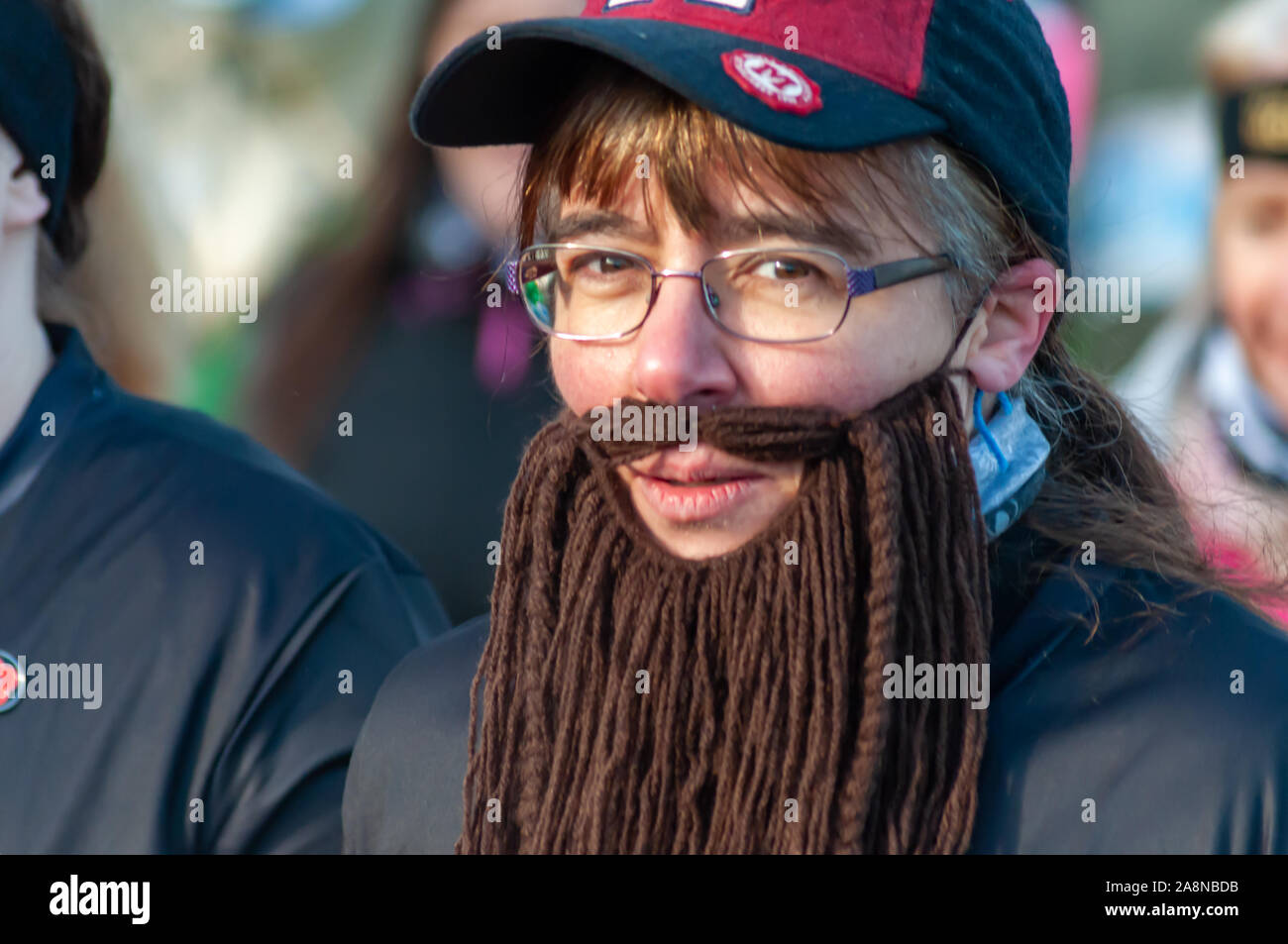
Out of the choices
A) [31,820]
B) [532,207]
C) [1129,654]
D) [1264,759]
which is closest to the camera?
[1264,759]

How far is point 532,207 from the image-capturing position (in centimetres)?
214

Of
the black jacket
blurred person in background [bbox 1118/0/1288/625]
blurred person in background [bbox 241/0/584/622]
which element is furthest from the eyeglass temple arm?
blurred person in background [bbox 1118/0/1288/625]

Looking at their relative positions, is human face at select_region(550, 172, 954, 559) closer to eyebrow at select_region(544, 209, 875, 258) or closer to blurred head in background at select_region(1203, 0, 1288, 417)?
eyebrow at select_region(544, 209, 875, 258)

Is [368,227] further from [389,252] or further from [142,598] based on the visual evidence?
[142,598]

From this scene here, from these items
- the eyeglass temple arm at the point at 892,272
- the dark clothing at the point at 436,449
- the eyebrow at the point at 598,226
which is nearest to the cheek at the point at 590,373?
the eyebrow at the point at 598,226

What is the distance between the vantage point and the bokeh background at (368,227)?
14.1 ft

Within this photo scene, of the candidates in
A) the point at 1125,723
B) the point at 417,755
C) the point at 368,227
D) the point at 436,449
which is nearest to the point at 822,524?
the point at 1125,723

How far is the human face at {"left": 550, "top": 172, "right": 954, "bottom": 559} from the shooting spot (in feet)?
5.99

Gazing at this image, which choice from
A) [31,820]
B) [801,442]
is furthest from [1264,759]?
[31,820]

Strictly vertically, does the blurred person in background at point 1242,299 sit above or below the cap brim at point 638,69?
above

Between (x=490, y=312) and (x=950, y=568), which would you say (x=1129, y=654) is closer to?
(x=950, y=568)

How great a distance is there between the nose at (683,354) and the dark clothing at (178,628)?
0.93 m

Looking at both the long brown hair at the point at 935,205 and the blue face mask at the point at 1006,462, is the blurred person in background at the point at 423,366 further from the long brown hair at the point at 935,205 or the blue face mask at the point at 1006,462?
the blue face mask at the point at 1006,462
